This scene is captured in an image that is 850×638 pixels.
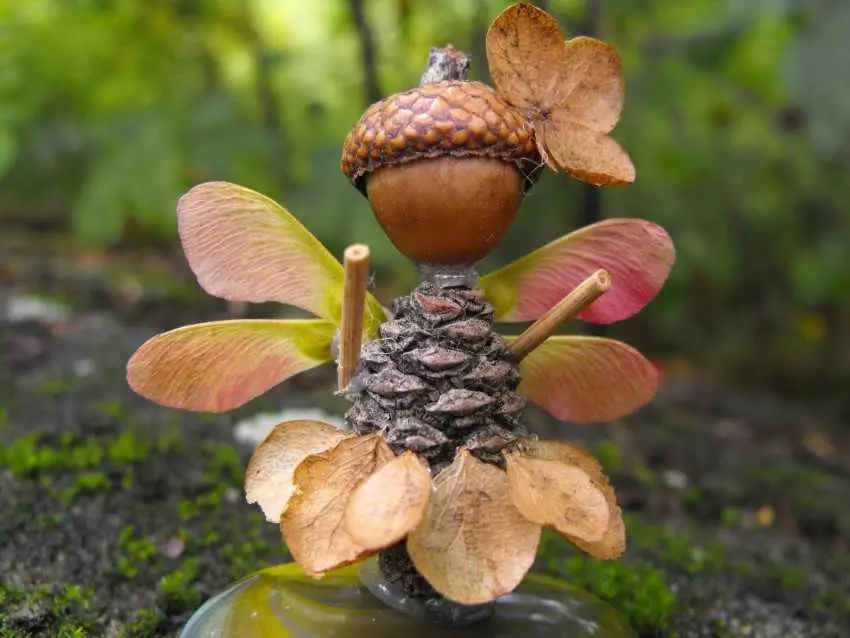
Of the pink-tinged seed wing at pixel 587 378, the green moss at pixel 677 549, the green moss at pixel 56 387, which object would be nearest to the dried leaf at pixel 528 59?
the pink-tinged seed wing at pixel 587 378

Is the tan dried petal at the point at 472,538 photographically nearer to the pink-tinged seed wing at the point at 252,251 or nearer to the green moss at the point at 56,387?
the pink-tinged seed wing at the point at 252,251

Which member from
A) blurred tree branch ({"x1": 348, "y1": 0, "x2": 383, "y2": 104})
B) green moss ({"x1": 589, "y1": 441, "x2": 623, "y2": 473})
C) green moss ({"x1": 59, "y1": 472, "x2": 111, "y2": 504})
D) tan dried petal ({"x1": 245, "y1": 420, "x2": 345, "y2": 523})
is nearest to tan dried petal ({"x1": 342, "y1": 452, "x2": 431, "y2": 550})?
tan dried petal ({"x1": 245, "y1": 420, "x2": 345, "y2": 523})

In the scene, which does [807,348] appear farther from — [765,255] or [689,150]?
[689,150]

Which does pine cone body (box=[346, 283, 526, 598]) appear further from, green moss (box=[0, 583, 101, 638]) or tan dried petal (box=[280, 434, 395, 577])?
green moss (box=[0, 583, 101, 638])

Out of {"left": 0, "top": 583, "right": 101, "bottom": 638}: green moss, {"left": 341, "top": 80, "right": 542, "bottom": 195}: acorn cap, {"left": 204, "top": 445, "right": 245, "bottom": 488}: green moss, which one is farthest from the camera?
{"left": 204, "top": 445, "right": 245, "bottom": 488}: green moss

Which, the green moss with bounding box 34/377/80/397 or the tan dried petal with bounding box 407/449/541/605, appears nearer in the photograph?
the tan dried petal with bounding box 407/449/541/605

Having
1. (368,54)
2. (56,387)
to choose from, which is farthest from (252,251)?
(368,54)
